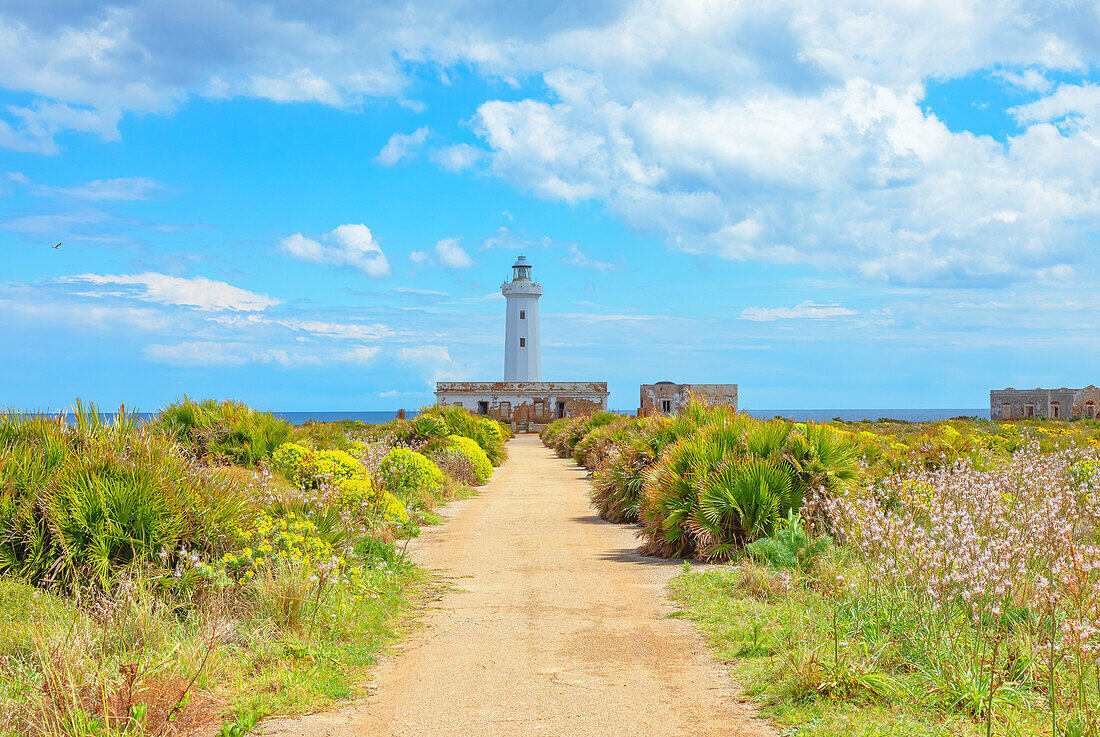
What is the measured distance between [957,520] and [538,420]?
5481 centimetres

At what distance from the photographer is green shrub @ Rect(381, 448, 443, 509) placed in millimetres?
15047

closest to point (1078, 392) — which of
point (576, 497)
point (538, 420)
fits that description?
point (538, 420)

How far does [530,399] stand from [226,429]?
4844 centimetres

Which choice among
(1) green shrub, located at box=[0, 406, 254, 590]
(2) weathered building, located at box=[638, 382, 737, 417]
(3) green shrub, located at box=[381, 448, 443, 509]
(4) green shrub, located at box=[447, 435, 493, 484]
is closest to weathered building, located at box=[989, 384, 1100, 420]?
(2) weathered building, located at box=[638, 382, 737, 417]

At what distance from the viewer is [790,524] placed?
9406mm

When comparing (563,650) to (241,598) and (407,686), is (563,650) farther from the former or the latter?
(241,598)

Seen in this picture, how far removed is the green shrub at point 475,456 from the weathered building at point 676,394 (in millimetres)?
18620

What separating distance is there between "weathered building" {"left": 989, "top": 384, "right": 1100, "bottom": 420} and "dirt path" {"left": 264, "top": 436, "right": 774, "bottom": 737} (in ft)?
145

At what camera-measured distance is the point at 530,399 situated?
2446 inches

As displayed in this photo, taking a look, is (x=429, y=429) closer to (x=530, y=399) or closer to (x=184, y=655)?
(x=184, y=655)

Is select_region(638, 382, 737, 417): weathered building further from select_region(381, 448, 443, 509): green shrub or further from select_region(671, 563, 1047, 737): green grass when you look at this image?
select_region(671, 563, 1047, 737): green grass

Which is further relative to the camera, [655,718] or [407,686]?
[407,686]

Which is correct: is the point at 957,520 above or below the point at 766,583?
above

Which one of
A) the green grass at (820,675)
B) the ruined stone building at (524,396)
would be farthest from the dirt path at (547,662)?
the ruined stone building at (524,396)
